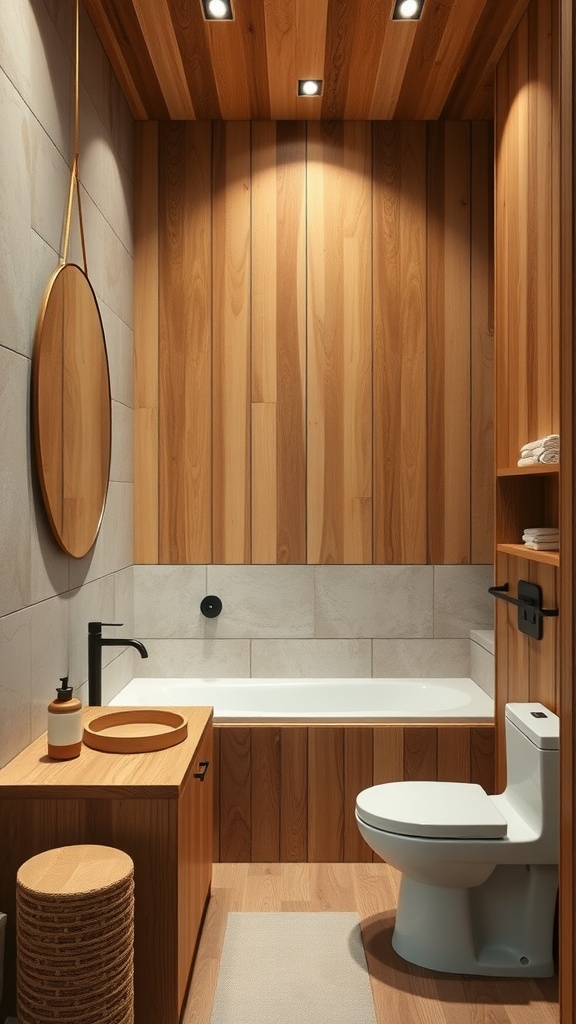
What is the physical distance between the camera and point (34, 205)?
2293mm

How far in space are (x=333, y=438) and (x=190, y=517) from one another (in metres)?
0.70

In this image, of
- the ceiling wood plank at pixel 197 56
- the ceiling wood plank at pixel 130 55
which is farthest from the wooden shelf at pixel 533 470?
the ceiling wood plank at pixel 130 55

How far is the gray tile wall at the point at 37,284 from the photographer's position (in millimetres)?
2072

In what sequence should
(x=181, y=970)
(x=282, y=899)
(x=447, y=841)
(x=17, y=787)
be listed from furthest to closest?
1. (x=282, y=899)
2. (x=447, y=841)
3. (x=181, y=970)
4. (x=17, y=787)

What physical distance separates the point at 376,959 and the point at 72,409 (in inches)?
71.0

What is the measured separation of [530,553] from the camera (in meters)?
2.53

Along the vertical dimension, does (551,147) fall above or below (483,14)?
below

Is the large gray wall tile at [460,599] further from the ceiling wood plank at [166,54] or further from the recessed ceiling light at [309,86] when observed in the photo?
the ceiling wood plank at [166,54]

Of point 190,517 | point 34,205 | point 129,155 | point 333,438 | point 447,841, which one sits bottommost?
point 447,841

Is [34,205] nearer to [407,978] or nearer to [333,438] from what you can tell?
[333,438]

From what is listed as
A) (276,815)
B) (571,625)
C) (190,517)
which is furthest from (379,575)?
(571,625)

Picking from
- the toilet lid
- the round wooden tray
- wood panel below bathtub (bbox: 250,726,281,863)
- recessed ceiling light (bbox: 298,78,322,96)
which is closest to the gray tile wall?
the round wooden tray

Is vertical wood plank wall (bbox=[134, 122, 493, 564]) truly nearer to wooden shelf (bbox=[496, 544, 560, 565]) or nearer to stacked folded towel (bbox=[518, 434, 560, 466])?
wooden shelf (bbox=[496, 544, 560, 565])

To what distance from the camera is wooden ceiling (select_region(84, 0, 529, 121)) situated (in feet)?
9.41
